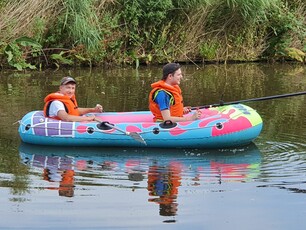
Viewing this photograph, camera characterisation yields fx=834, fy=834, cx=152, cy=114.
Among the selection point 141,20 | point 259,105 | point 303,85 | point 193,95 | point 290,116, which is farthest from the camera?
point 141,20

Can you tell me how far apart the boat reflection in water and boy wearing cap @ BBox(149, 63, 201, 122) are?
16.2 inches

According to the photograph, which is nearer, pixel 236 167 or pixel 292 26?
pixel 236 167

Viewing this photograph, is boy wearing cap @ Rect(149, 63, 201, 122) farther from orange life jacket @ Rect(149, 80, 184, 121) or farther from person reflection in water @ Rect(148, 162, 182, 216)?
person reflection in water @ Rect(148, 162, 182, 216)

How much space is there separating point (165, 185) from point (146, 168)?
76 cm

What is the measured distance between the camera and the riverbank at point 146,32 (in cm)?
1630

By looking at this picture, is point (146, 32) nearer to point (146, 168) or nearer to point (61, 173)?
point (146, 168)

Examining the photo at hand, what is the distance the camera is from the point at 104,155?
925cm

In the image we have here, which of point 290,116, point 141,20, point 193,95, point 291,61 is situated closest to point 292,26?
point 291,61

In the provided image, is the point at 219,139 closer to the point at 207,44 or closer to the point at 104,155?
the point at 104,155

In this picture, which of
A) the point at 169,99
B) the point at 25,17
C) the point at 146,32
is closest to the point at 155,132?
the point at 169,99

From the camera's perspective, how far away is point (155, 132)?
9.40 metres

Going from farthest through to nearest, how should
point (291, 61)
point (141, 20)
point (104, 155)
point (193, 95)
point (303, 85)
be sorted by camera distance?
point (291, 61) → point (141, 20) → point (303, 85) → point (193, 95) → point (104, 155)

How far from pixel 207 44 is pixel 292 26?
79.4 inches

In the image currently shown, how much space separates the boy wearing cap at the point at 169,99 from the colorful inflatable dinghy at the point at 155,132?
4.4 inches
